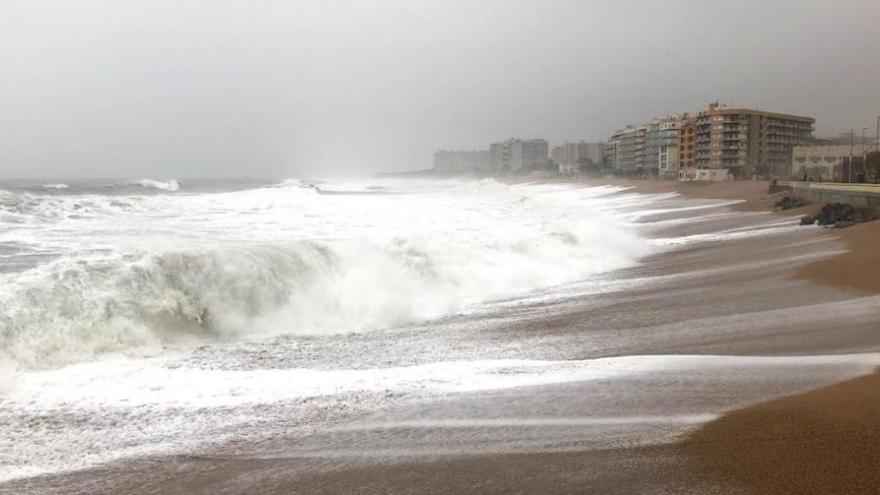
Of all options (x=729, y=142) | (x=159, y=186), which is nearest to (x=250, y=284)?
(x=159, y=186)

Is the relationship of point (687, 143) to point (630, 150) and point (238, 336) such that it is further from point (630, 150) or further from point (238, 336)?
point (238, 336)

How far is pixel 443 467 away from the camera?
4602 mm

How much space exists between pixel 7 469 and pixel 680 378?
5381mm

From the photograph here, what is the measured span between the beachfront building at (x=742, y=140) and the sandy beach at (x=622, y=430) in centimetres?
11155

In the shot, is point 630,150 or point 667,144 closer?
point 667,144

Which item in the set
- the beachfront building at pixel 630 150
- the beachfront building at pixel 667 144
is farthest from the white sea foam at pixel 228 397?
the beachfront building at pixel 630 150

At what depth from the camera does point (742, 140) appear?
117625 millimetres

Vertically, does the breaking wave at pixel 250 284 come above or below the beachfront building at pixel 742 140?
below

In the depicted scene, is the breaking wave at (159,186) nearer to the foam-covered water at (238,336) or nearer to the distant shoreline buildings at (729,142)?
the foam-covered water at (238,336)

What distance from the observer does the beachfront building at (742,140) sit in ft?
386

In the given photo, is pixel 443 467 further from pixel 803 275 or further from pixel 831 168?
pixel 831 168

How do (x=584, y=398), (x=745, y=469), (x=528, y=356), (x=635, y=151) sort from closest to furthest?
(x=745, y=469), (x=584, y=398), (x=528, y=356), (x=635, y=151)

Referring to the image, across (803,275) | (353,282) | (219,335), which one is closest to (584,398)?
(219,335)

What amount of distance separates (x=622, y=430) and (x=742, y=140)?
12423 centimetres
